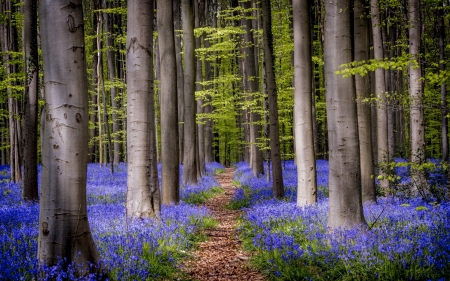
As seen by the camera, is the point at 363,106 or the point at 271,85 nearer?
the point at 363,106

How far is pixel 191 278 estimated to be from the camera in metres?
5.53

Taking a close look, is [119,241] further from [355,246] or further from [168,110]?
[168,110]

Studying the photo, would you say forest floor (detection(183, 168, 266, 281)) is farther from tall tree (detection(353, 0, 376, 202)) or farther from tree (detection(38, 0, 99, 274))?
tall tree (detection(353, 0, 376, 202))

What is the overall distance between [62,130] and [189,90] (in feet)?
36.6

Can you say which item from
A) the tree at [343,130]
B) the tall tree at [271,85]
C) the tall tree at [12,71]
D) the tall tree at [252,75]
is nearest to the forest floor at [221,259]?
the tree at [343,130]

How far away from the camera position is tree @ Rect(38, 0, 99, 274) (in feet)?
12.8

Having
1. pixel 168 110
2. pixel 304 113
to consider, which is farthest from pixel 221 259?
pixel 168 110

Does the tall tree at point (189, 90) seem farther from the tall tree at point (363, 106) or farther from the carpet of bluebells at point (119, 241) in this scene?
the tall tree at point (363, 106)

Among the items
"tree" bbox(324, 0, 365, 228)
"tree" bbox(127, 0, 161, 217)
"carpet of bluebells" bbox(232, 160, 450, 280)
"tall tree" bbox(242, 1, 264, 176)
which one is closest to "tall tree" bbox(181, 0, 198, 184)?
"tall tree" bbox(242, 1, 264, 176)

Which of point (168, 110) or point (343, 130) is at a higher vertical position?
point (168, 110)

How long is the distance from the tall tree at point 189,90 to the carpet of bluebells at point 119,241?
18.8 feet

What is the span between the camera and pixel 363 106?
9.02 m

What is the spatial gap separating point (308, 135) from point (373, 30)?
5.29 meters

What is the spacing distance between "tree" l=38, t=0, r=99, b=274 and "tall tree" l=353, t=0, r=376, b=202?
6.23m
